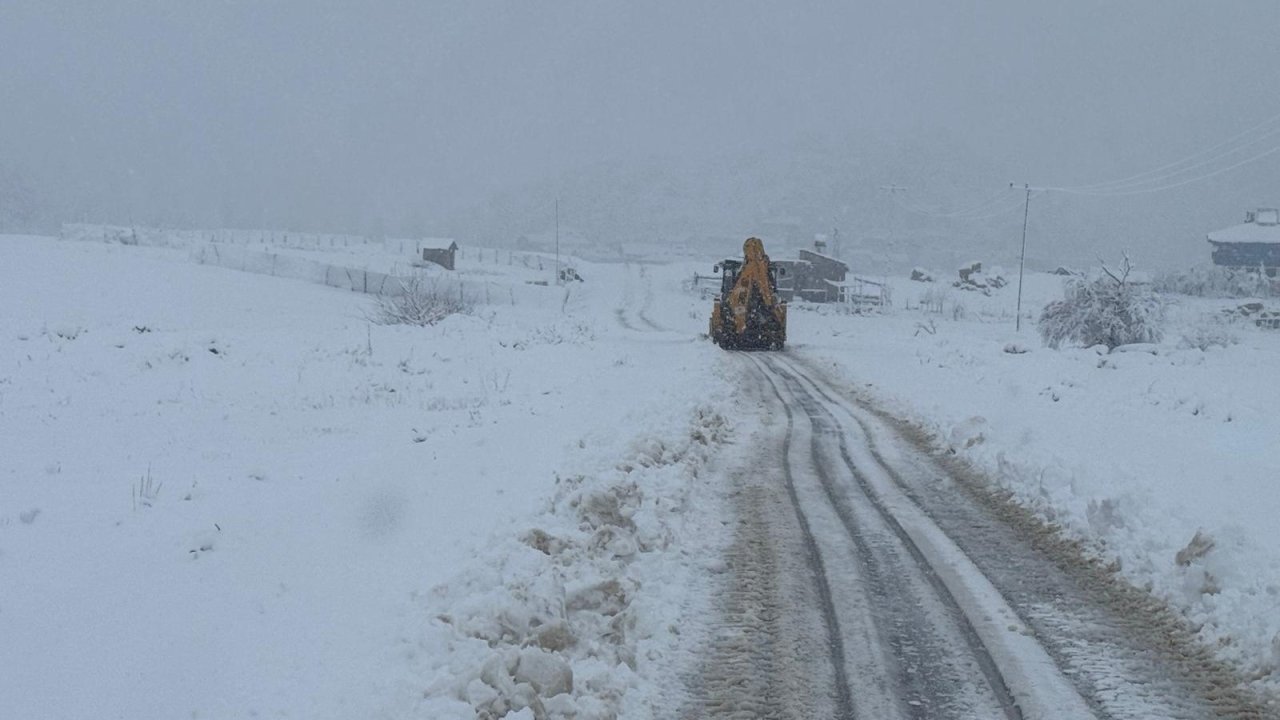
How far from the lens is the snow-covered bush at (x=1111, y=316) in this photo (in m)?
35.6

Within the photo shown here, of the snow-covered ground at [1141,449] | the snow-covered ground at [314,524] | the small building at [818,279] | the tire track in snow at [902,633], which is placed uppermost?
the small building at [818,279]

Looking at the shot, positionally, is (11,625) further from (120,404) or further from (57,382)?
(57,382)

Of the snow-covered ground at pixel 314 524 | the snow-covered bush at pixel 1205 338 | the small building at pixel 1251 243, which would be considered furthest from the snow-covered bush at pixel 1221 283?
the snow-covered ground at pixel 314 524

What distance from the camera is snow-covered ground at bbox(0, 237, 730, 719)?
4.49 metres

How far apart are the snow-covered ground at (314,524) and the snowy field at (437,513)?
0.03m

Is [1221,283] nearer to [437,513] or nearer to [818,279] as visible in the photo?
[818,279]

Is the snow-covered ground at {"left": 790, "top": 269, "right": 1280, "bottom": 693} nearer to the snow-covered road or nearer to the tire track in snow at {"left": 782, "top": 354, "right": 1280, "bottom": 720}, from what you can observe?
the tire track in snow at {"left": 782, "top": 354, "right": 1280, "bottom": 720}

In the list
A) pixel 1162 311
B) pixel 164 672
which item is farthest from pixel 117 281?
pixel 1162 311

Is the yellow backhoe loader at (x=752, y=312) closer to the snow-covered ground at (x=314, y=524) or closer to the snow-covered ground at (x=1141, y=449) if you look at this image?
the snow-covered ground at (x=1141, y=449)

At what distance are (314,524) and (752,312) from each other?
26097 millimetres

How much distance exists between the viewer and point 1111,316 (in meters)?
35.6

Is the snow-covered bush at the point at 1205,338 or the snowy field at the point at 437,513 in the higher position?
the snow-covered bush at the point at 1205,338

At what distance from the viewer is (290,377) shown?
1725 centimetres

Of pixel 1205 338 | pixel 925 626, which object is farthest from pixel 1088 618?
pixel 1205 338
